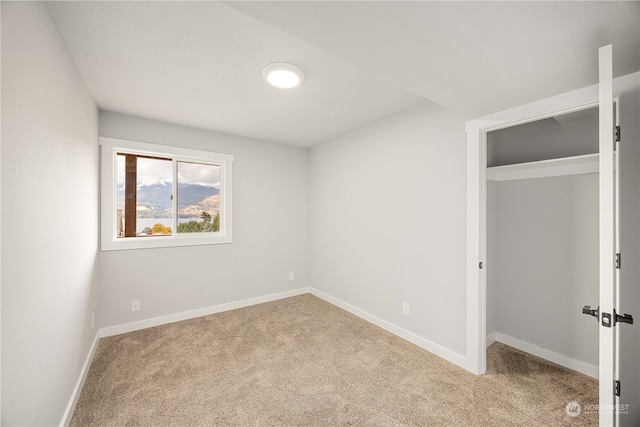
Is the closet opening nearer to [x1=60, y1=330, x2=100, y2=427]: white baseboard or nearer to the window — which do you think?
the window

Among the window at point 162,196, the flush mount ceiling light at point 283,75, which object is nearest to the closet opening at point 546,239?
the flush mount ceiling light at point 283,75

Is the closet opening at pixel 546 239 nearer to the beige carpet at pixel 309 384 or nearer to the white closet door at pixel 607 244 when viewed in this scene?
the beige carpet at pixel 309 384

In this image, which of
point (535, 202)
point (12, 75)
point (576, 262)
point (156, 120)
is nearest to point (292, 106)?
point (156, 120)

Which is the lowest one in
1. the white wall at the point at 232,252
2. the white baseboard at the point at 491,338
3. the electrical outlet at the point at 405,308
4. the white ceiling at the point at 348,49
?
the white baseboard at the point at 491,338

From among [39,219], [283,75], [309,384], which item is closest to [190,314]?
[309,384]

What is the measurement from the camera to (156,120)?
10.3ft

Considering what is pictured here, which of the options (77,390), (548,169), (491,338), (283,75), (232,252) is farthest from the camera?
(232,252)

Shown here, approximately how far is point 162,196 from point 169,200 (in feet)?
0.31

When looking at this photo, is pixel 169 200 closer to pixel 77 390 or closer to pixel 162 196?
pixel 162 196

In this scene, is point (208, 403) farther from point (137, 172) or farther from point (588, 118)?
point (588, 118)

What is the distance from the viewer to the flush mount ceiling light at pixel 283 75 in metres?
1.94

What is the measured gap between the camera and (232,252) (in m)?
3.71

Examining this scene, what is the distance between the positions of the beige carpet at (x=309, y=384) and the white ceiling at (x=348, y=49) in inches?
85.4

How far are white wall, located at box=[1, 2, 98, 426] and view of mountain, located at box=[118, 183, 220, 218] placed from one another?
1.26m
